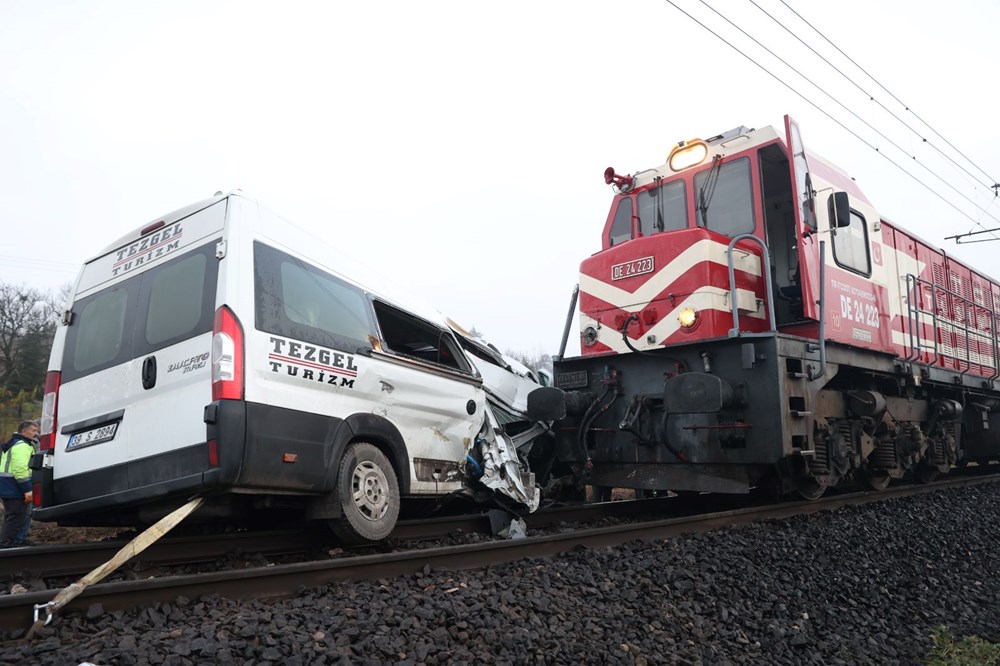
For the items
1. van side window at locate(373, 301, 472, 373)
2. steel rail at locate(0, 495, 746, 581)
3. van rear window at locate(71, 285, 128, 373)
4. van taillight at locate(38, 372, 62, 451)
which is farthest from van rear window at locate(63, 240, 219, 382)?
van side window at locate(373, 301, 472, 373)

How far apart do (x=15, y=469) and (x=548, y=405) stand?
543cm

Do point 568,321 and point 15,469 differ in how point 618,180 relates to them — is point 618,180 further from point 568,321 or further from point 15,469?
point 15,469

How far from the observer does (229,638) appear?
2686 millimetres

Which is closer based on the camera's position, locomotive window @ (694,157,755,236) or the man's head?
locomotive window @ (694,157,755,236)

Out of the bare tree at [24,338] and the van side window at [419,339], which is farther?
the bare tree at [24,338]

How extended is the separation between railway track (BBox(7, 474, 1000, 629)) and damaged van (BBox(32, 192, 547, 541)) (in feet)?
1.64

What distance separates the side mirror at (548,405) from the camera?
6.53 m

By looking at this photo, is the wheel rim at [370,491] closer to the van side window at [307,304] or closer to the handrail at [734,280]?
the van side window at [307,304]

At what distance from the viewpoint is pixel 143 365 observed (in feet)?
13.8

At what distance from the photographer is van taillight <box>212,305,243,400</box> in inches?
147

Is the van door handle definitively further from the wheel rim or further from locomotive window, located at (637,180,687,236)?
locomotive window, located at (637,180,687,236)

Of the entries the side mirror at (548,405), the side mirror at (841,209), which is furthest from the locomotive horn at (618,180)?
the side mirror at (548,405)

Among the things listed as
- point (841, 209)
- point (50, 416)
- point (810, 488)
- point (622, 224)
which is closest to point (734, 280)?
point (841, 209)

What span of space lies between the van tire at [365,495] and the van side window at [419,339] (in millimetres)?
1079
